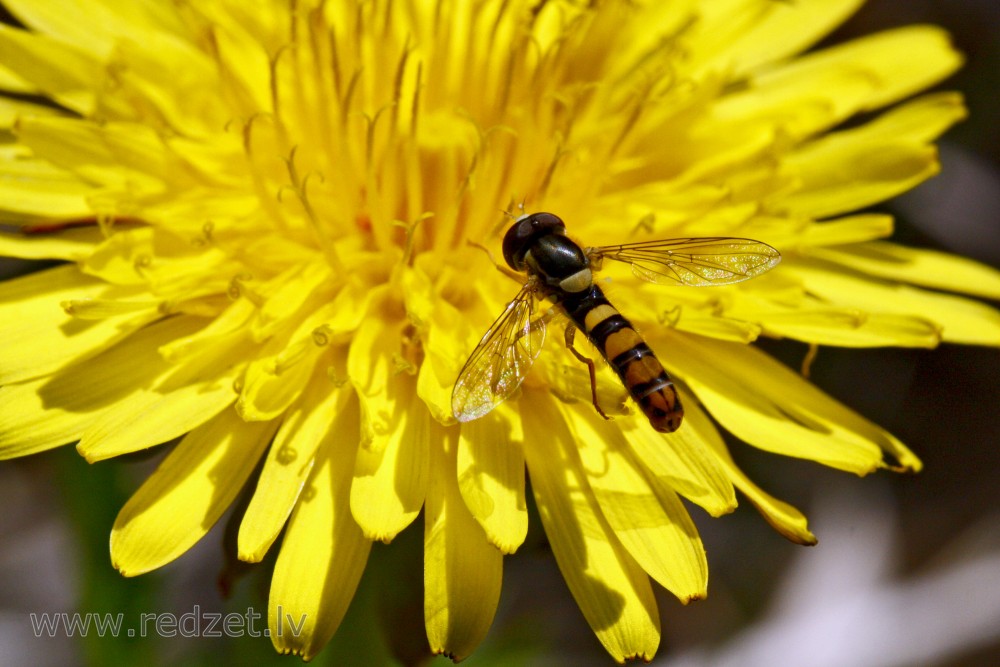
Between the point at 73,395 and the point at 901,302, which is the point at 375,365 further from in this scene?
the point at 901,302

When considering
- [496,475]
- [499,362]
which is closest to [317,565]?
[496,475]

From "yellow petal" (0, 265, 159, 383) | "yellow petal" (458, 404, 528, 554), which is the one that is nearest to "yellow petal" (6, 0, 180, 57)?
"yellow petal" (0, 265, 159, 383)

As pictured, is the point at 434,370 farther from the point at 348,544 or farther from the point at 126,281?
the point at 126,281

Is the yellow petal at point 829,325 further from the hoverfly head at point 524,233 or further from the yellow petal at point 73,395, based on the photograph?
the yellow petal at point 73,395

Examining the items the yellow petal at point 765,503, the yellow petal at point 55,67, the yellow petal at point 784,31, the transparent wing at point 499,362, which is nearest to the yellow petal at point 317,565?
the transparent wing at point 499,362

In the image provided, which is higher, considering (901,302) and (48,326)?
(48,326)

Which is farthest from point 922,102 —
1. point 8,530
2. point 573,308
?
point 8,530
